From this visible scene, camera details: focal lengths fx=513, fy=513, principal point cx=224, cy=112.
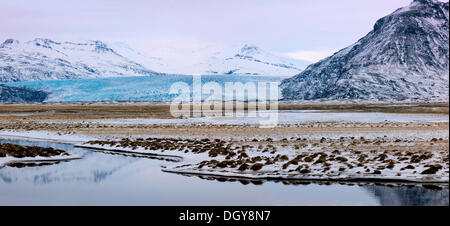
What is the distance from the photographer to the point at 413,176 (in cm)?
1894

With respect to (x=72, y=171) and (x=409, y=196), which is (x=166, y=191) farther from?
(x=409, y=196)

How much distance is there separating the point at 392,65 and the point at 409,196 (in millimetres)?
151750

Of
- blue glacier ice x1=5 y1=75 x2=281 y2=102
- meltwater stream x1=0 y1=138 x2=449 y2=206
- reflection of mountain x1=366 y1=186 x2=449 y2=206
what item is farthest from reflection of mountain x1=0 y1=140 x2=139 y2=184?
blue glacier ice x1=5 y1=75 x2=281 y2=102

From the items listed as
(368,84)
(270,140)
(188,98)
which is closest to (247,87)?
(188,98)

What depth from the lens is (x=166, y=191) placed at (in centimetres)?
1859

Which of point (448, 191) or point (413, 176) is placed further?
point (413, 176)

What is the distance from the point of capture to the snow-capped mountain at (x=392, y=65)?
15075 cm

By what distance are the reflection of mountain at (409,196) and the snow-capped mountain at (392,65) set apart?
133m

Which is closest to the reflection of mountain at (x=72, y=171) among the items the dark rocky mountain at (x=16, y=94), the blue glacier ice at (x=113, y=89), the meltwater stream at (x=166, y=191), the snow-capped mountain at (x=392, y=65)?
the meltwater stream at (x=166, y=191)
